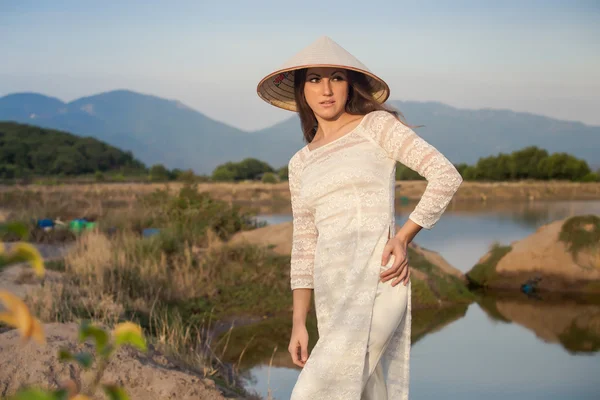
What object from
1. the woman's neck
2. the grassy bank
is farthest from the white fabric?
the grassy bank

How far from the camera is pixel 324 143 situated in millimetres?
2771

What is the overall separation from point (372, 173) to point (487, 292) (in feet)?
23.6

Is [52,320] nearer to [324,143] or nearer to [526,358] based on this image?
[324,143]

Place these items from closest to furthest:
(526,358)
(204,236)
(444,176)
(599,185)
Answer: (444,176), (526,358), (204,236), (599,185)

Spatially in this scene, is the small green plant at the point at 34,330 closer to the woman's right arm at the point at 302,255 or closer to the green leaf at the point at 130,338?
the green leaf at the point at 130,338

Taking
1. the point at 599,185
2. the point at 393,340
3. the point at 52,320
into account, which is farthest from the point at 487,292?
the point at 599,185

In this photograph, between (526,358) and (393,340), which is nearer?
(393,340)

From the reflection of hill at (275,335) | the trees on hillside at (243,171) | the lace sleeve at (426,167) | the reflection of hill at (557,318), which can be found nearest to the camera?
the lace sleeve at (426,167)

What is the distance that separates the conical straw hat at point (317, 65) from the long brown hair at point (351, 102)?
51 mm

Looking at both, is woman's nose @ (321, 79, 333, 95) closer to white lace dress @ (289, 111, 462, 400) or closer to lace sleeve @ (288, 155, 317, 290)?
white lace dress @ (289, 111, 462, 400)

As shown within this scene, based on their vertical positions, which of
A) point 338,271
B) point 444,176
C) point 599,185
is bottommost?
point 599,185

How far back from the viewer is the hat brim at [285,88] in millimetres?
2854

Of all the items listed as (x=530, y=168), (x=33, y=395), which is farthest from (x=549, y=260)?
(x=530, y=168)

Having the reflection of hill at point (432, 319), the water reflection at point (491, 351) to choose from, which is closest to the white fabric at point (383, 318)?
the water reflection at point (491, 351)
